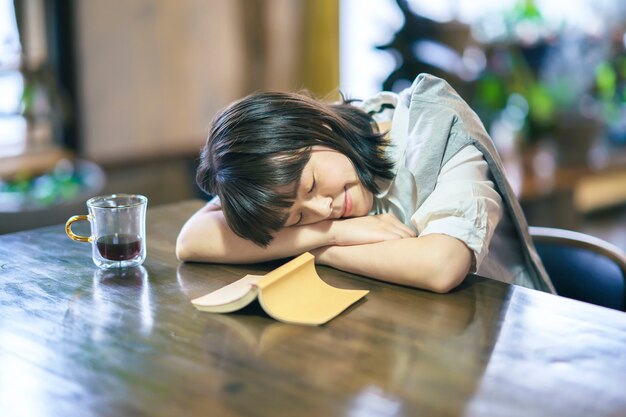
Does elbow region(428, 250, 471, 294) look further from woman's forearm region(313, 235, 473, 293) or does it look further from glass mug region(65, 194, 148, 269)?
glass mug region(65, 194, 148, 269)

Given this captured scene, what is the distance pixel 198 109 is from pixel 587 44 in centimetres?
274

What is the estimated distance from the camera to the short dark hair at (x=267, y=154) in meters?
1.27

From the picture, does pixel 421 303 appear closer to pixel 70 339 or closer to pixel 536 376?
pixel 536 376

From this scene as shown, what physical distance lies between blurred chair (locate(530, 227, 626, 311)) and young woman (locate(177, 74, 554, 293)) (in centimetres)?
17

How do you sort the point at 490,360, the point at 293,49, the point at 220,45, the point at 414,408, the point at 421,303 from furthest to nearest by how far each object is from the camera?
the point at 293,49, the point at 220,45, the point at 421,303, the point at 490,360, the point at 414,408

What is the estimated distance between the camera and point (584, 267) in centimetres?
159

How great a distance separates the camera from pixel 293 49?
443cm

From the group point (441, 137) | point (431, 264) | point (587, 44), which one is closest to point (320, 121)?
point (441, 137)

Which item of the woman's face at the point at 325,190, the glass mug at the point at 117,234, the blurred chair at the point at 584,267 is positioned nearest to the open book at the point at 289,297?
the woman's face at the point at 325,190

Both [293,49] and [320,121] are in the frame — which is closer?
[320,121]

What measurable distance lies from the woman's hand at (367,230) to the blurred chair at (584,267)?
46 cm

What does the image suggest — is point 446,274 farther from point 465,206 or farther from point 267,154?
point 267,154

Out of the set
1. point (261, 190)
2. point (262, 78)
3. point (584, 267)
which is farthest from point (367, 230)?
point (262, 78)

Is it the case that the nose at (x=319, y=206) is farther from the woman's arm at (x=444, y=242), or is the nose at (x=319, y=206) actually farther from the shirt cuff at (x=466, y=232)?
the shirt cuff at (x=466, y=232)
